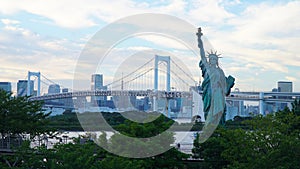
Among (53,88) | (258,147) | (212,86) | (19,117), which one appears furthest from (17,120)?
(53,88)

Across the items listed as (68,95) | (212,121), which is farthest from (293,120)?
(68,95)

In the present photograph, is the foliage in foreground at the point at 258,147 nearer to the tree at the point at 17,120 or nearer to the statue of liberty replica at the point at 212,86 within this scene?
the tree at the point at 17,120

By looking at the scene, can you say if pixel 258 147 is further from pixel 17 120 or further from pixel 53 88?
pixel 53 88

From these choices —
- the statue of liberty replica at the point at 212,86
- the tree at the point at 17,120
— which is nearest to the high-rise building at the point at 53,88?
the statue of liberty replica at the point at 212,86

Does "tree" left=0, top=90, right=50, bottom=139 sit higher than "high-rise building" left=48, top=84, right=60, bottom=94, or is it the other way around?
"high-rise building" left=48, top=84, right=60, bottom=94

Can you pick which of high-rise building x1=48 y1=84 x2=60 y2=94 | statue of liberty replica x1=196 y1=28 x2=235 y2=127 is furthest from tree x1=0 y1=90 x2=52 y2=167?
high-rise building x1=48 y1=84 x2=60 y2=94

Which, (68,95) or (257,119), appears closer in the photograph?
(257,119)

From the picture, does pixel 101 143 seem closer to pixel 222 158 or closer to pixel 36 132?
pixel 36 132

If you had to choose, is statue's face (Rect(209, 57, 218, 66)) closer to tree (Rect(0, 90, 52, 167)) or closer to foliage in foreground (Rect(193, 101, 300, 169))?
foliage in foreground (Rect(193, 101, 300, 169))
